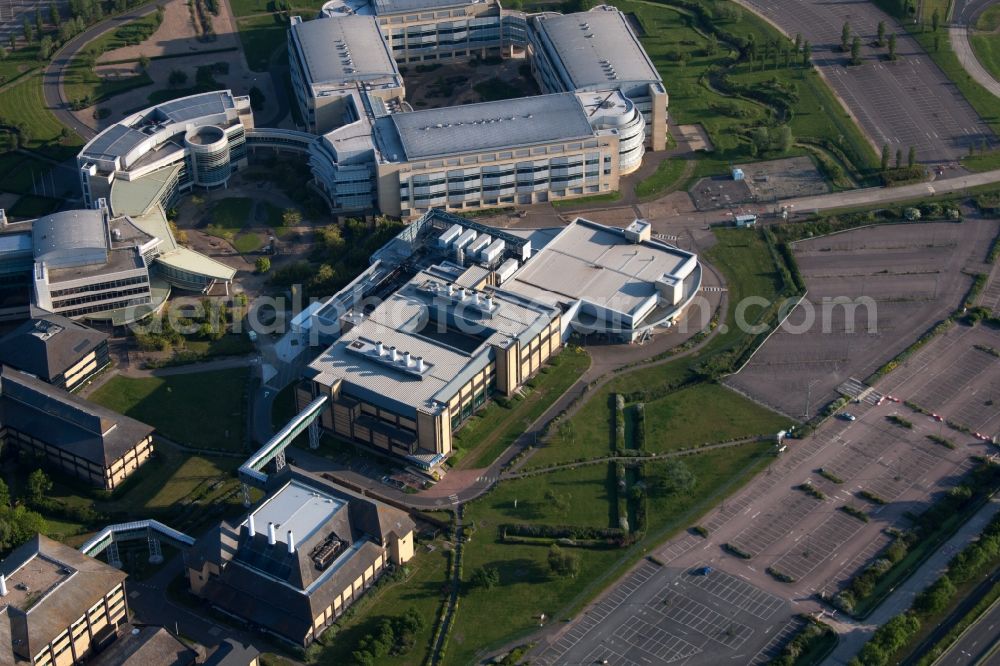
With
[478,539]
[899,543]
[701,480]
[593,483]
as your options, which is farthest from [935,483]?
[478,539]

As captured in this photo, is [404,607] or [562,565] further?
[562,565]

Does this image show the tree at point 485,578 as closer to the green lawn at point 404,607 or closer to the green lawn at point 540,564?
the green lawn at point 540,564

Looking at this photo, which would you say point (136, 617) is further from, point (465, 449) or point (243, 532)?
point (465, 449)

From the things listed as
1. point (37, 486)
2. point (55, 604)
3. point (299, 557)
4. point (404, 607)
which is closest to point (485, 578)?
point (404, 607)

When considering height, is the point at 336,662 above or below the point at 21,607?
below

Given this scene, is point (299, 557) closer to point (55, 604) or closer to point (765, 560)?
point (55, 604)

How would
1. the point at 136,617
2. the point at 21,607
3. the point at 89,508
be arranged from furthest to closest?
1. the point at 89,508
2. the point at 136,617
3. the point at 21,607
